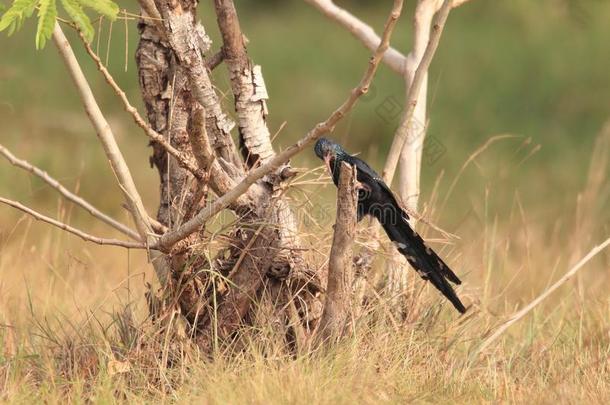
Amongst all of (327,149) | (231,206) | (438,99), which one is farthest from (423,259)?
(438,99)

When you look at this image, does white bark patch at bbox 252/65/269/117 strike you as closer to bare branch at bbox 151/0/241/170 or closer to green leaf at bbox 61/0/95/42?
bare branch at bbox 151/0/241/170

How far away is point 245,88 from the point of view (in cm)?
300

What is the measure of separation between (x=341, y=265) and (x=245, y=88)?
0.60 metres

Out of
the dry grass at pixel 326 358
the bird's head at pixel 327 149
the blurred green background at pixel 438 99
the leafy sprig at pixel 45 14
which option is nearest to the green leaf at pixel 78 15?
the leafy sprig at pixel 45 14

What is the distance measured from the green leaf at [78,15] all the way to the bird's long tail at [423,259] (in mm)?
1163

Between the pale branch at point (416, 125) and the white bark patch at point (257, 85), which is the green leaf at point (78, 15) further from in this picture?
the pale branch at point (416, 125)

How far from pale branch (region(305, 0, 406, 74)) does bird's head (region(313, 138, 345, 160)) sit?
40 cm

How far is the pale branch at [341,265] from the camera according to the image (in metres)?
2.73

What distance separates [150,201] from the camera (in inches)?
247

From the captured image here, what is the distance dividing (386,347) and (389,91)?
590 cm

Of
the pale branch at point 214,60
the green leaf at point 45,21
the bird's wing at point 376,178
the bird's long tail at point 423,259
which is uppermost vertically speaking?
the green leaf at point 45,21

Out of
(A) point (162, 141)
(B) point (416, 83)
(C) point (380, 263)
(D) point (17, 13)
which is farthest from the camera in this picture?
(C) point (380, 263)

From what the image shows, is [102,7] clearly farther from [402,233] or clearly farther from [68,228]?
[402,233]

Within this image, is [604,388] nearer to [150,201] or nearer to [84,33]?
[84,33]
